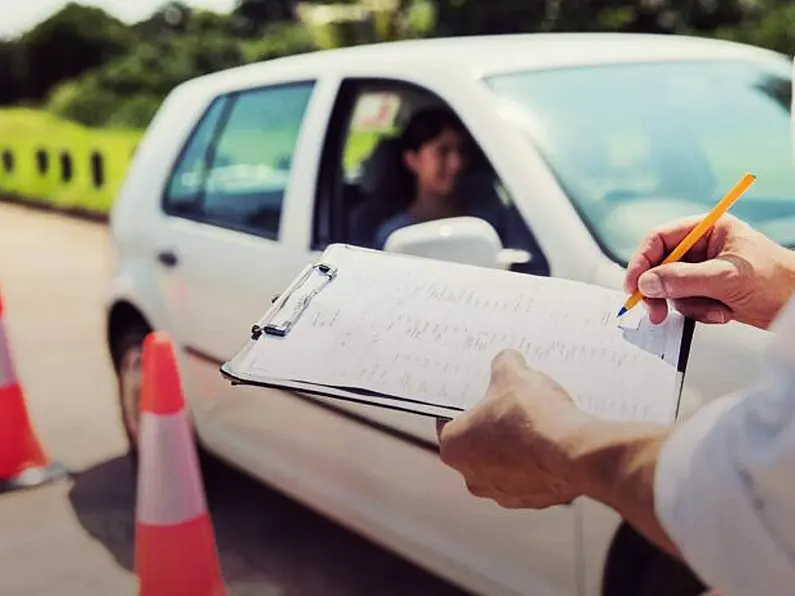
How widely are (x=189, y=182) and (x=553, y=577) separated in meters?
2.03

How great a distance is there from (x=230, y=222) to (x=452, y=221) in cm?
123

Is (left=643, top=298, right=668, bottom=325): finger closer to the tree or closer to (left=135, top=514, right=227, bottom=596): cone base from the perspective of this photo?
(left=135, top=514, right=227, bottom=596): cone base

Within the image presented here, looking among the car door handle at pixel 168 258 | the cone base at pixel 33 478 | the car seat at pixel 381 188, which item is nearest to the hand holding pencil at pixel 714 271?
the car seat at pixel 381 188

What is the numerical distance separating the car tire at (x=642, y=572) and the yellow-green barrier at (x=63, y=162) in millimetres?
9909

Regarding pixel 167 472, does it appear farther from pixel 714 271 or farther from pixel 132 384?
pixel 714 271

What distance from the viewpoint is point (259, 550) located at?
3.63m

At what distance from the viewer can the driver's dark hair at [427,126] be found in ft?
9.61

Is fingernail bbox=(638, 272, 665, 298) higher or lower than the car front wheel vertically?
higher

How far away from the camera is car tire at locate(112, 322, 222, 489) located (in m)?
4.01

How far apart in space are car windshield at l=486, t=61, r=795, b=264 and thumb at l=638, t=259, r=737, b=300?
84 centimetres

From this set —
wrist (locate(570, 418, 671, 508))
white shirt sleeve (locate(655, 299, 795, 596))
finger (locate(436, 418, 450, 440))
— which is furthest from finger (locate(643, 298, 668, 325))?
white shirt sleeve (locate(655, 299, 795, 596))

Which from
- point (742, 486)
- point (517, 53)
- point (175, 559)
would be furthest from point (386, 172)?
point (742, 486)

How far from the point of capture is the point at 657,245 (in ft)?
5.41

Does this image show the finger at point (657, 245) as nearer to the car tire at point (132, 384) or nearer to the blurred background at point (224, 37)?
the car tire at point (132, 384)
